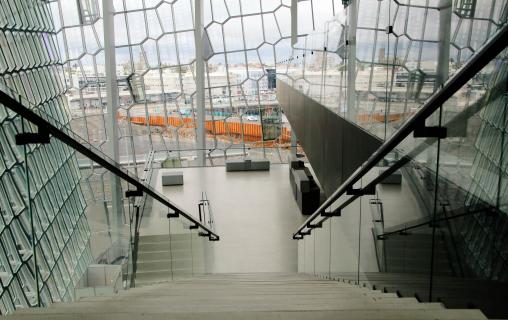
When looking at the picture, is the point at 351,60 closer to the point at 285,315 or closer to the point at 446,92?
the point at 446,92

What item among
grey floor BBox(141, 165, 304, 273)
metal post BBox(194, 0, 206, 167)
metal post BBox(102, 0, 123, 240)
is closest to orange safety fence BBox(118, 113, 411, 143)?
metal post BBox(194, 0, 206, 167)

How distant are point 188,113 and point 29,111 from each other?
2182 centimetres

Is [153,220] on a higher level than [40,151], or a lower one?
lower

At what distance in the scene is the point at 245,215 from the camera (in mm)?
15547

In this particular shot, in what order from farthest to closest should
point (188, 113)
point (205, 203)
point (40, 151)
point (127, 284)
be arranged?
point (188, 113)
point (205, 203)
point (127, 284)
point (40, 151)

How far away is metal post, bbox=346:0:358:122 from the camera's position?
21.0ft

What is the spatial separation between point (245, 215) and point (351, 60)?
9455 millimetres

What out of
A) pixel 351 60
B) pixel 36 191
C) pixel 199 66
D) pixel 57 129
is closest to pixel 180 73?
pixel 199 66

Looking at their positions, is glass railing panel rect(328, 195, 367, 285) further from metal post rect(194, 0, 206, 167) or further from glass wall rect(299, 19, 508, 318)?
metal post rect(194, 0, 206, 167)

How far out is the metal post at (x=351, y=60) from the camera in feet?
21.0

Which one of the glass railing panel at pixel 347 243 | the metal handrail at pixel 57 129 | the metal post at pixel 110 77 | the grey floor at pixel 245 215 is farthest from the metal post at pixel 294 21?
the metal handrail at pixel 57 129

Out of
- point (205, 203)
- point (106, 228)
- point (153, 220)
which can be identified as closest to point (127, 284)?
point (153, 220)

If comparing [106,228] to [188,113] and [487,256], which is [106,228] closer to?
[487,256]

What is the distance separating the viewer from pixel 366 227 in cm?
461
